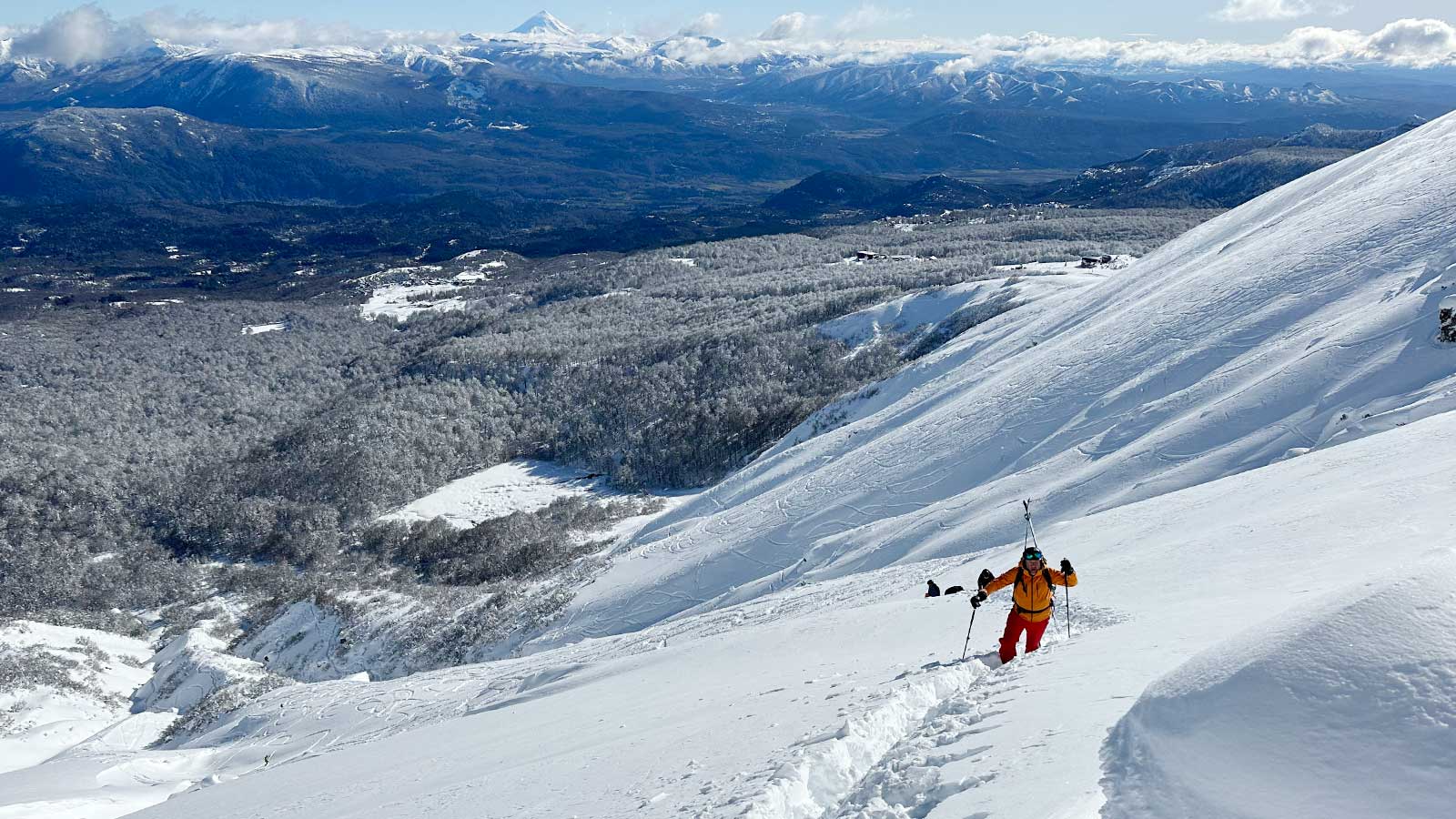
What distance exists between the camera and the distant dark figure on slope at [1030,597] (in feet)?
45.0

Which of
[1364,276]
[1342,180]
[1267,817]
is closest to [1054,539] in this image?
[1267,817]

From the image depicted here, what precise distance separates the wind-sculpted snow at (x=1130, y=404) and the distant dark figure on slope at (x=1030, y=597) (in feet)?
52.3

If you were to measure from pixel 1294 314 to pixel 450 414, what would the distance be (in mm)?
77603

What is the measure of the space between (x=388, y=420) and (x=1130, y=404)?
238ft

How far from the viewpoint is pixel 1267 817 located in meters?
6.94

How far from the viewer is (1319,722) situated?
7.43 metres

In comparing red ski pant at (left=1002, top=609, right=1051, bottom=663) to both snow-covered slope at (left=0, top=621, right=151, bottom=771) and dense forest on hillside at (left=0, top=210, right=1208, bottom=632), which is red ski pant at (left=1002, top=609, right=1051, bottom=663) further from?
snow-covered slope at (left=0, top=621, right=151, bottom=771)

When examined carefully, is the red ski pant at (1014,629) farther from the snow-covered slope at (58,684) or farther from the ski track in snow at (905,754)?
the snow-covered slope at (58,684)

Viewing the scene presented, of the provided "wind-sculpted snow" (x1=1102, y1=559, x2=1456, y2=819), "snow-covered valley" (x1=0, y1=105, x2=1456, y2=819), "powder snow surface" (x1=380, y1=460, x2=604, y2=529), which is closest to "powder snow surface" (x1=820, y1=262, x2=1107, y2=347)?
"snow-covered valley" (x1=0, y1=105, x2=1456, y2=819)

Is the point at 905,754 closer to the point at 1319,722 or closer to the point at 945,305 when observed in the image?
the point at 1319,722

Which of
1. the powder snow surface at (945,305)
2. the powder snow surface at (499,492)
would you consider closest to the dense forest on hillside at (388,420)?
the powder snow surface at (499,492)

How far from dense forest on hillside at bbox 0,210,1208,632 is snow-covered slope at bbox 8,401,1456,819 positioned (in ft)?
112

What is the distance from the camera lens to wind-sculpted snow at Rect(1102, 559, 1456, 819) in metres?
6.84

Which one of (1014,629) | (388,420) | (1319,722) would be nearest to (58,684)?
(388,420)
